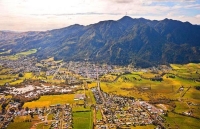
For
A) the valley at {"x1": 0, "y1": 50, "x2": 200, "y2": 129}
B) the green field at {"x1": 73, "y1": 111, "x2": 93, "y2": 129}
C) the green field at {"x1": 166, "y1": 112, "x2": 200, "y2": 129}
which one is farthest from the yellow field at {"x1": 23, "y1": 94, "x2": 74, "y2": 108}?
the green field at {"x1": 166, "y1": 112, "x2": 200, "y2": 129}

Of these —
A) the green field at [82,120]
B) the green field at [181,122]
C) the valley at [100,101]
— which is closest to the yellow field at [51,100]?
the valley at [100,101]

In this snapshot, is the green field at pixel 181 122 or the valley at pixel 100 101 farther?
the valley at pixel 100 101

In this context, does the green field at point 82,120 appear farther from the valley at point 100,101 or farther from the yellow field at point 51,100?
the yellow field at point 51,100

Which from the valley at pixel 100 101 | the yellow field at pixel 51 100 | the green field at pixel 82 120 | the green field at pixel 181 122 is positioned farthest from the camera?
the yellow field at pixel 51 100

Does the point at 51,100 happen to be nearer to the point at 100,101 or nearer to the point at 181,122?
the point at 100,101

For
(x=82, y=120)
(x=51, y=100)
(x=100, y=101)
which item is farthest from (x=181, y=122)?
(x=51, y=100)

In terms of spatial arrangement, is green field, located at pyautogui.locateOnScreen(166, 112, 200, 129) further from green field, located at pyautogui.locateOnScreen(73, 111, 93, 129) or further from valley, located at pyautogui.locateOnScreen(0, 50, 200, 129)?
green field, located at pyautogui.locateOnScreen(73, 111, 93, 129)

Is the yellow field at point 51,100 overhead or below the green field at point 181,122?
overhead

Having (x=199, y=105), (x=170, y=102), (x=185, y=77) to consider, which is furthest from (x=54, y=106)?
(x=185, y=77)

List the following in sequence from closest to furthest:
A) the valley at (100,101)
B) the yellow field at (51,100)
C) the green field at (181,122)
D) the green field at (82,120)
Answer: the green field at (82,120) < the green field at (181,122) < the valley at (100,101) < the yellow field at (51,100)

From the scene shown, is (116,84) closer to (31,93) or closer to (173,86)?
(173,86)
